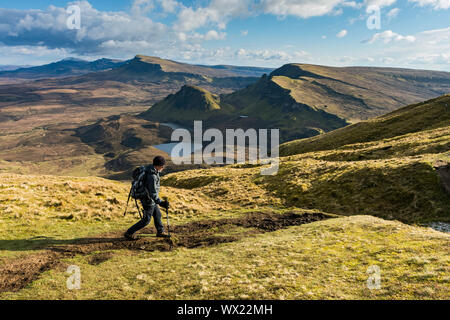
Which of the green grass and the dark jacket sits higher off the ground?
the dark jacket

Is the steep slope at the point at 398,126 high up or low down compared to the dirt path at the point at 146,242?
up

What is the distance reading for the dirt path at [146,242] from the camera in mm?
9652

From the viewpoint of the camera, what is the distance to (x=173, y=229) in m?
16.7

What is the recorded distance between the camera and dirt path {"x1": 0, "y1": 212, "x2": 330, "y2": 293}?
9652 mm

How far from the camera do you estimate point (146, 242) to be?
13.7m

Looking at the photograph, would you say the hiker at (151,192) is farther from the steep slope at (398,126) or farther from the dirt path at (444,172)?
the steep slope at (398,126)

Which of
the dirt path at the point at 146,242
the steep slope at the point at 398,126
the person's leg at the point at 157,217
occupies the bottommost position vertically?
the dirt path at the point at 146,242
